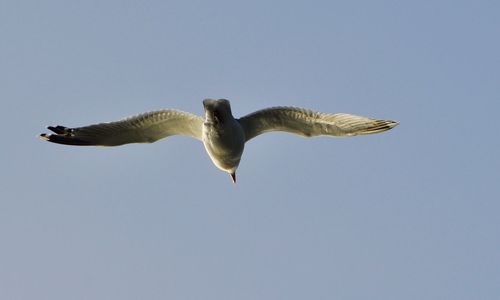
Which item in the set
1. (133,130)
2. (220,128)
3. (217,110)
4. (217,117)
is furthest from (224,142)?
(133,130)

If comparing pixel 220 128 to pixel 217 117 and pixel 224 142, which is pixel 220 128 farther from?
pixel 224 142

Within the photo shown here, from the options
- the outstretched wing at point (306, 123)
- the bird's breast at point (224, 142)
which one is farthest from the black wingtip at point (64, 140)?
Result: the outstretched wing at point (306, 123)

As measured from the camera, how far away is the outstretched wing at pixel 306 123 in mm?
18763

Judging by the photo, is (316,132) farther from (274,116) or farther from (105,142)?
(105,142)

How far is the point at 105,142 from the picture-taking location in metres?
19.6

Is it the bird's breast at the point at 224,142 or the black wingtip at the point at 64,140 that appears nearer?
the bird's breast at the point at 224,142

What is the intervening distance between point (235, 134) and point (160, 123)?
1728 mm

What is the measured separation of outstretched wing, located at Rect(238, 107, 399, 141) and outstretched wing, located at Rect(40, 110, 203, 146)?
1.11 meters

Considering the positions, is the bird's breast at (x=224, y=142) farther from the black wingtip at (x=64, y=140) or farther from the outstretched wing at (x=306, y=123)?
the black wingtip at (x=64, y=140)

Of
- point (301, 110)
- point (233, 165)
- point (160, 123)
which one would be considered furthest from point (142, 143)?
point (301, 110)

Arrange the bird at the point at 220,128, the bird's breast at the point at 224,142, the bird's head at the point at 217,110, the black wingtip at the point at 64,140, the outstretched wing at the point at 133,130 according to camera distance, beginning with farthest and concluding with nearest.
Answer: the black wingtip at the point at 64,140, the outstretched wing at the point at 133,130, the bird at the point at 220,128, the bird's breast at the point at 224,142, the bird's head at the point at 217,110

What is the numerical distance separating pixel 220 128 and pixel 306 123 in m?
1.94

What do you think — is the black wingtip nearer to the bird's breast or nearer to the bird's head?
the bird's breast

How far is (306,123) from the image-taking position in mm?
A: 19328
